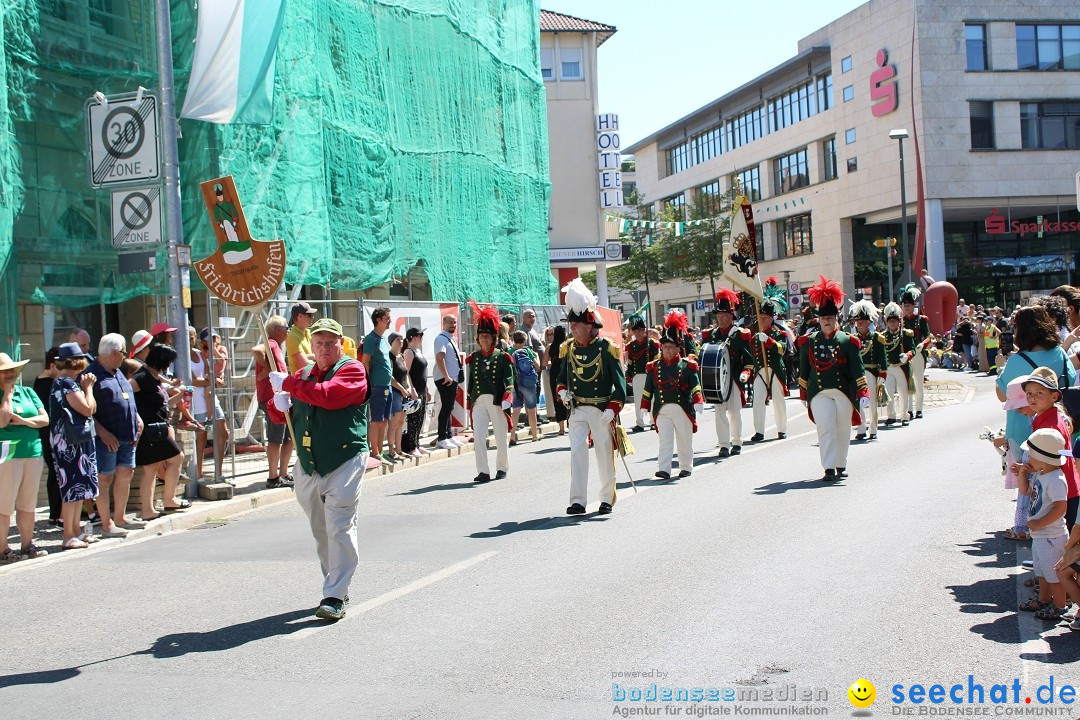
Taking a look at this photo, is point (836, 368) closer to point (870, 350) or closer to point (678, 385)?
point (678, 385)

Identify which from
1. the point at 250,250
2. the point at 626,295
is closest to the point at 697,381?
the point at 250,250

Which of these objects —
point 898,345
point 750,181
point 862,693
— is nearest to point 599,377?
point 862,693

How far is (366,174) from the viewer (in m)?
20.0

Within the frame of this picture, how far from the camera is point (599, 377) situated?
35.0 feet

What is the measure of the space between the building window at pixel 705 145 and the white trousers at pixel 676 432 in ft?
200

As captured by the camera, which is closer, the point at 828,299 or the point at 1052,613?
the point at 1052,613

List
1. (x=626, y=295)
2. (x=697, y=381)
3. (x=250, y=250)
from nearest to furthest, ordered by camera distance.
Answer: (x=250, y=250) < (x=697, y=381) < (x=626, y=295)

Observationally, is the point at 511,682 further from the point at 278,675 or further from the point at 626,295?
the point at 626,295

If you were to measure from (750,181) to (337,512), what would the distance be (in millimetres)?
64071

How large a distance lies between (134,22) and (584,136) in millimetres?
27211

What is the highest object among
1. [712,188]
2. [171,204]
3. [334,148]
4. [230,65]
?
[712,188]

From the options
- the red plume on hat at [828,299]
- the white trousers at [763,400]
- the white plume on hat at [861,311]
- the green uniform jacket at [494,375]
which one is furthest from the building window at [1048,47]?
the green uniform jacket at [494,375]

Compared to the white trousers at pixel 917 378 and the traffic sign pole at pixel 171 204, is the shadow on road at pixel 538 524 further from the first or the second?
the white trousers at pixel 917 378

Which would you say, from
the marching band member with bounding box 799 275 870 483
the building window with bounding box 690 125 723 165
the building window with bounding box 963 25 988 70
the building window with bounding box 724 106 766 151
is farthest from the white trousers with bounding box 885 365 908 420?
the building window with bounding box 690 125 723 165
